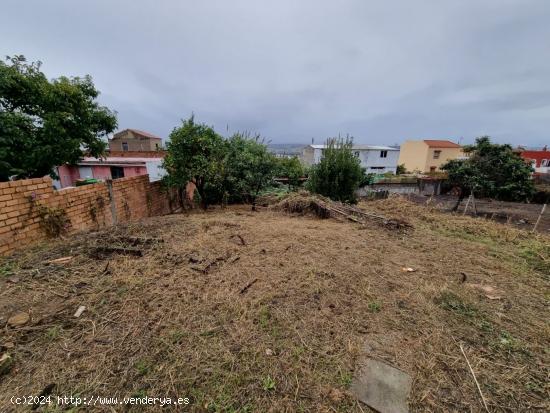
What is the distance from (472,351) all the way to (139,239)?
4.24m

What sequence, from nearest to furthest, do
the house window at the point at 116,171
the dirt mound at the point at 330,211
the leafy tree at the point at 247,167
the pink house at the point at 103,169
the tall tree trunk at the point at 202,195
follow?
the dirt mound at the point at 330,211
the tall tree trunk at the point at 202,195
the leafy tree at the point at 247,167
the pink house at the point at 103,169
the house window at the point at 116,171

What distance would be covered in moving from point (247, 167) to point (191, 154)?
81.3 inches

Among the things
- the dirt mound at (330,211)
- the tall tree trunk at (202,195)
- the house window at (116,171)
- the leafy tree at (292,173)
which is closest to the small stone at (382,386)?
the dirt mound at (330,211)

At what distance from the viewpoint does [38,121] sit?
6.55 m

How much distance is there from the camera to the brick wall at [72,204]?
3.20 m

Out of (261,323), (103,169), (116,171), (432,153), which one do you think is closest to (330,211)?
(261,323)

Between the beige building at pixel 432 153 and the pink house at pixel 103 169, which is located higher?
the beige building at pixel 432 153

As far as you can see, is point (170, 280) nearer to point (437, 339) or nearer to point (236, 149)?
point (437, 339)

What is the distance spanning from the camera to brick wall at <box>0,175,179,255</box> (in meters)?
3.20

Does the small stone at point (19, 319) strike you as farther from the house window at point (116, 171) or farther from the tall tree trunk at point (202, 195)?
the house window at point (116, 171)

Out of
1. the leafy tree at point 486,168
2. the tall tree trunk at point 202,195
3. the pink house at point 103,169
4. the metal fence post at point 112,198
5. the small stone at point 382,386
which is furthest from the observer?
the pink house at point 103,169

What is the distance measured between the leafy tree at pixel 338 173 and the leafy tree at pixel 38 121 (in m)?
8.33

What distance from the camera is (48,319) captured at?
6.39ft

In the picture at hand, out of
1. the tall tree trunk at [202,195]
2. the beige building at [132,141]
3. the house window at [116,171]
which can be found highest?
the beige building at [132,141]
